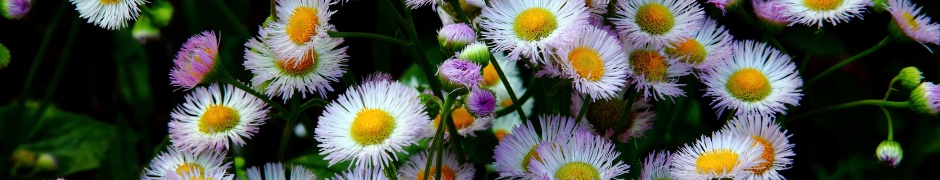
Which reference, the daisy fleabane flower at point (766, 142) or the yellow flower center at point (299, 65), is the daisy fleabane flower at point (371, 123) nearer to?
the yellow flower center at point (299, 65)

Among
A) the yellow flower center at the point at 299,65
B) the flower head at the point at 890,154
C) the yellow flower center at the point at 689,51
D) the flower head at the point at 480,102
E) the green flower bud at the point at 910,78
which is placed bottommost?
the flower head at the point at 890,154

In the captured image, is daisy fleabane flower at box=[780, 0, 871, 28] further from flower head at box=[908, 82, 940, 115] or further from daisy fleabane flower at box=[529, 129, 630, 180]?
daisy fleabane flower at box=[529, 129, 630, 180]

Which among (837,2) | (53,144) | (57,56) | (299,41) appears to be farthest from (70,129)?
(837,2)

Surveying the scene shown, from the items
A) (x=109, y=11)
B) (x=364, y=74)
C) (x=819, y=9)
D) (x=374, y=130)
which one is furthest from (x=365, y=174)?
(x=364, y=74)

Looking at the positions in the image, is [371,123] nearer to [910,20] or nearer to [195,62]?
[195,62]

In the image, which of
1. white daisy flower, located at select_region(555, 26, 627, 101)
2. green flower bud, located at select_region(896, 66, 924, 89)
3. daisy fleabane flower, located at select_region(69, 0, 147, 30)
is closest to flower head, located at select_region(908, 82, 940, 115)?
green flower bud, located at select_region(896, 66, 924, 89)

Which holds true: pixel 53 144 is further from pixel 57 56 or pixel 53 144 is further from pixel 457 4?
pixel 457 4

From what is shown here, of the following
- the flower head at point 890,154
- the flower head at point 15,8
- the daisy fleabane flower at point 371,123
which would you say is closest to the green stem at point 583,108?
the daisy fleabane flower at point 371,123
